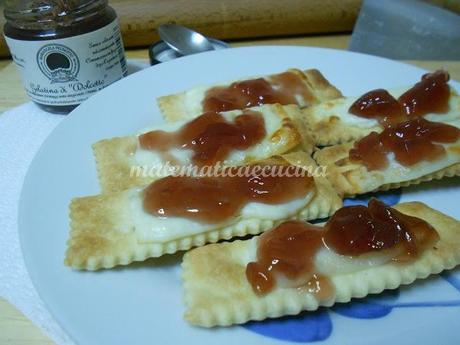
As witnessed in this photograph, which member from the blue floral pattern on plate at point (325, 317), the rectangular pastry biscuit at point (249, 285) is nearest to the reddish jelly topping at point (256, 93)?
the rectangular pastry biscuit at point (249, 285)

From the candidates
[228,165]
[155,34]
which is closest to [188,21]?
[155,34]

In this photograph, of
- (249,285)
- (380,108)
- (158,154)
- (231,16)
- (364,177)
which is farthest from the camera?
(231,16)

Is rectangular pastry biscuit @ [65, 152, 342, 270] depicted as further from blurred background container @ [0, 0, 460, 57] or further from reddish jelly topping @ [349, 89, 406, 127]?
blurred background container @ [0, 0, 460, 57]

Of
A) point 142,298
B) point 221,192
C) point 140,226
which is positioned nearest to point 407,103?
point 221,192

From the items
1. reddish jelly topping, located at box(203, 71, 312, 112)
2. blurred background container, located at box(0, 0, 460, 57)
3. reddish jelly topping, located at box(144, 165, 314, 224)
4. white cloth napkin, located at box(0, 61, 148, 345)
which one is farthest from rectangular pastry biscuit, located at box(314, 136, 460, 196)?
blurred background container, located at box(0, 0, 460, 57)

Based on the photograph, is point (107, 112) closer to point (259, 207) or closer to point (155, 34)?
point (259, 207)

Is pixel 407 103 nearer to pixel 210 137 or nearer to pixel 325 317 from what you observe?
pixel 210 137

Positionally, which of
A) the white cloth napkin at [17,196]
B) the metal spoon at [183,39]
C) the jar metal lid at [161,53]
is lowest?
the white cloth napkin at [17,196]

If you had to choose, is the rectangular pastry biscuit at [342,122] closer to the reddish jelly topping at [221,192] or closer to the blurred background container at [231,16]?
the reddish jelly topping at [221,192]
